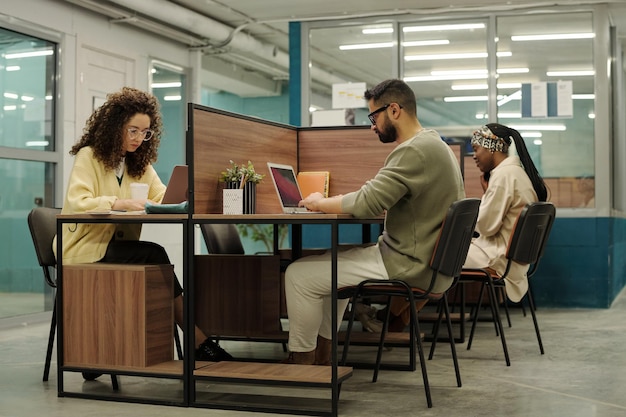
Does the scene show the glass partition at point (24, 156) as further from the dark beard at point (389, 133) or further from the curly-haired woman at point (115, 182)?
the dark beard at point (389, 133)

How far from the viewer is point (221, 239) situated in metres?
4.83

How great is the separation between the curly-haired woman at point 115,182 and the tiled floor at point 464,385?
0.57 metres

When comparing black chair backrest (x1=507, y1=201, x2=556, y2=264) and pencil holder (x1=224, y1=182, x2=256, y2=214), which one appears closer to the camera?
pencil holder (x1=224, y1=182, x2=256, y2=214)

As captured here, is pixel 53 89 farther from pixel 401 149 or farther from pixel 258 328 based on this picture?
pixel 401 149

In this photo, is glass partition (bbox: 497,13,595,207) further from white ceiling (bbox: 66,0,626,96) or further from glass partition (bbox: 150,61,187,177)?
glass partition (bbox: 150,61,187,177)

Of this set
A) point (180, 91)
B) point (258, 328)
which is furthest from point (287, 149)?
point (180, 91)

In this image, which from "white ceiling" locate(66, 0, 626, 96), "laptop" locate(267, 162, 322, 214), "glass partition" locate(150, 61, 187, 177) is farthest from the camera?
"glass partition" locate(150, 61, 187, 177)

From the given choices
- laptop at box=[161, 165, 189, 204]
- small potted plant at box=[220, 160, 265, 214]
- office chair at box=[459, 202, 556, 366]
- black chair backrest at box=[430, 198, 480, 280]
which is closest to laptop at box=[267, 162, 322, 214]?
small potted plant at box=[220, 160, 265, 214]

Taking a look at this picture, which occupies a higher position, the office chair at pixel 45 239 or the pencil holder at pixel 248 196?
the pencil holder at pixel 248 196

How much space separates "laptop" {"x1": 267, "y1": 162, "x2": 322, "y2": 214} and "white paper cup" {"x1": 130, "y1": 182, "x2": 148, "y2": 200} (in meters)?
0.60

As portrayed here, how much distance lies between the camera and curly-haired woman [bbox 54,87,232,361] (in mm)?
3664

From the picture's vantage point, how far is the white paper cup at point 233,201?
3.52 m

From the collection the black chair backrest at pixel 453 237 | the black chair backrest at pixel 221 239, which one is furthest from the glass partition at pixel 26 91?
the black chair backrest at pixel 453 237

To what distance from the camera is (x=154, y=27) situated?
8.12 meters
